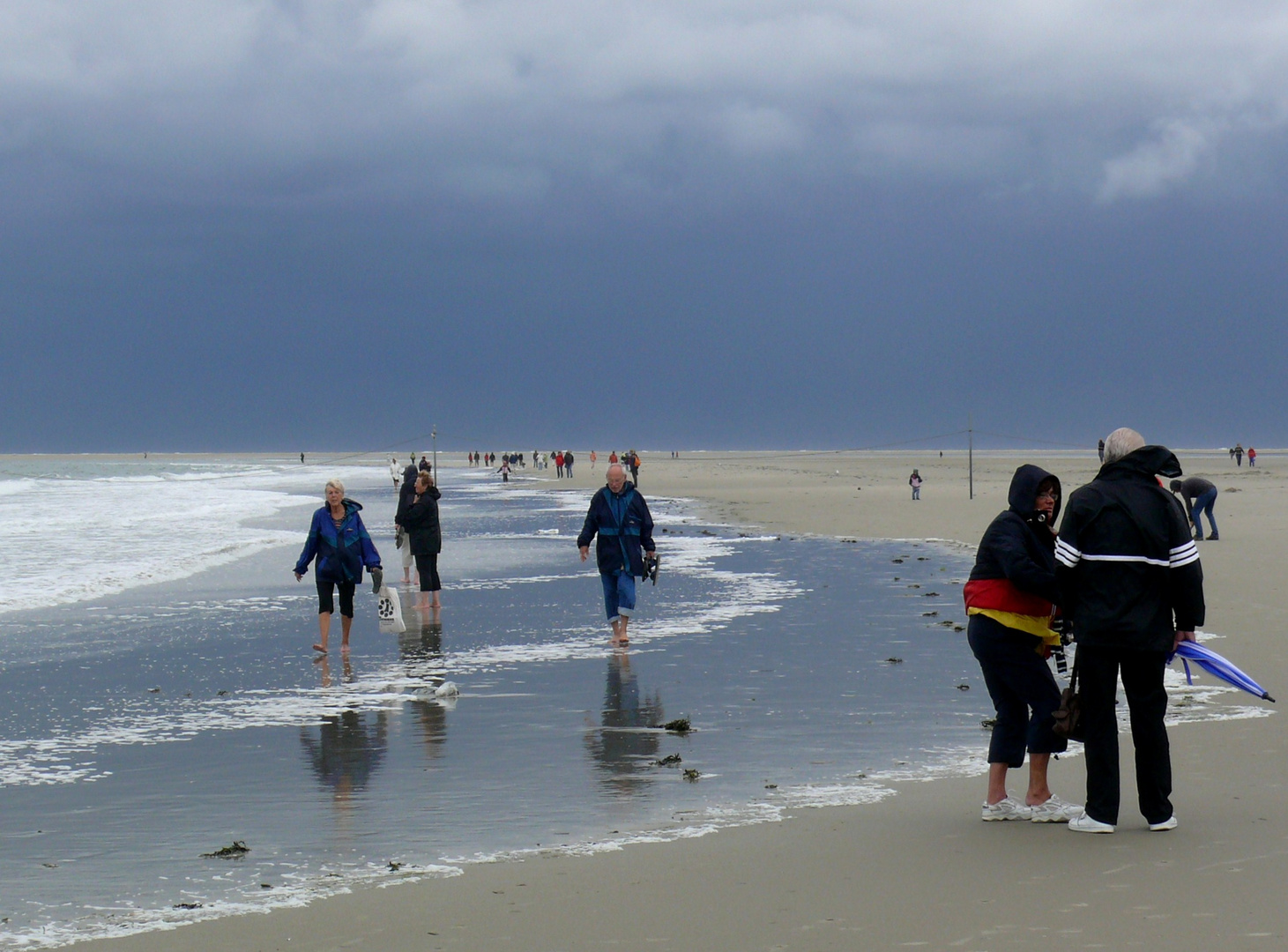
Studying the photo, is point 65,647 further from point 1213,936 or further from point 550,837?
point 1213,936

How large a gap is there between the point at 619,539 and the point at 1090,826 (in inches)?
282

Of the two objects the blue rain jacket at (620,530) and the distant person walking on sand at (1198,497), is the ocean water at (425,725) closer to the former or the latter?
the blue rain jacket at (620,530)

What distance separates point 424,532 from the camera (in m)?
15.7

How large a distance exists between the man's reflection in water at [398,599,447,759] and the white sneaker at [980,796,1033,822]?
3390 mm

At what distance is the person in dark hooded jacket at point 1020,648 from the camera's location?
623 centimetres

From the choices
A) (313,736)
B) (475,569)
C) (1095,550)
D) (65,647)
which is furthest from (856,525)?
(1095,550)

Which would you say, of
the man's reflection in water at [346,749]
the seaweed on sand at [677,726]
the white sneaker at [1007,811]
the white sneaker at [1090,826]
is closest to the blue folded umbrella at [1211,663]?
the white sneaker at [1090,826]

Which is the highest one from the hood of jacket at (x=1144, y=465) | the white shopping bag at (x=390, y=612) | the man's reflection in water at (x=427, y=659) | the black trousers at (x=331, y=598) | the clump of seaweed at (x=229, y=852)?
the hood of jacket at (x=1144, y=465)

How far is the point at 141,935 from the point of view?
4949 millimetres

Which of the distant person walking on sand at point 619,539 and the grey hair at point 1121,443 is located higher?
the grey hair at point 1121,443

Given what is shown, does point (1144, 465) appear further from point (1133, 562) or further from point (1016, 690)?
point (1016, 690)

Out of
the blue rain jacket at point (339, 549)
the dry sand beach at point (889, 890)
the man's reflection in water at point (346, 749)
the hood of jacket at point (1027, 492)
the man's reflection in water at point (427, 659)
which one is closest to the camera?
the dry sand beach at point (889, 890)

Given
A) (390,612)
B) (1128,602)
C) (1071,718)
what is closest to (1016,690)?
(1071,718)

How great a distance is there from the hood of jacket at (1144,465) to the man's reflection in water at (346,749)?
416 cm
